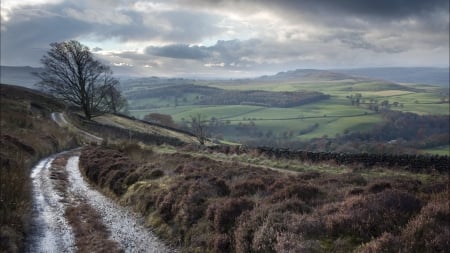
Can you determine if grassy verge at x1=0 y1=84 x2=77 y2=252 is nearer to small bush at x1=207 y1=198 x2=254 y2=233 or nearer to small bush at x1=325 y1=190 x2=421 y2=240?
small bush at x1=207 y1=198 x2=254 y2=233

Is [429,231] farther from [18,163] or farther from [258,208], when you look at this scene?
[18,163]

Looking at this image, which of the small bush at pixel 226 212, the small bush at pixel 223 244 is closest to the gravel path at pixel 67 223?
the small bush at pixel 226 212

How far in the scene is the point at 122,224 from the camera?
13.7 meters

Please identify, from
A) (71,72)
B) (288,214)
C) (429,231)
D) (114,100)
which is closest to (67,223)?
(288,214)

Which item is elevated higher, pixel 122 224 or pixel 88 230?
pixel 88 230

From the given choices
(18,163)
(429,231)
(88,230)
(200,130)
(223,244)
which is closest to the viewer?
(429,231)

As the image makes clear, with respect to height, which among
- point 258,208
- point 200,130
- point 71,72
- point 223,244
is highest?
point 71,72

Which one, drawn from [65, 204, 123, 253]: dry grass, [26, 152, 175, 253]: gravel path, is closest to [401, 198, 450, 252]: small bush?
[26, 152, 175, 253]: gravel path

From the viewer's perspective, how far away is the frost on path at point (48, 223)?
37.4 feet

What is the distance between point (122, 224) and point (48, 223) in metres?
2.64

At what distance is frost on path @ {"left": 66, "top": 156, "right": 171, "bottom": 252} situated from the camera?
37.9ft

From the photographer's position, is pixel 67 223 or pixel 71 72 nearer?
pixel 67 223

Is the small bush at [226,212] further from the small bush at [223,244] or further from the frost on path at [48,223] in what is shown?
the frost on path at [48,223]

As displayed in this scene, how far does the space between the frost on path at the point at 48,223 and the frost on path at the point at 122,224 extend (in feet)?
4.02
